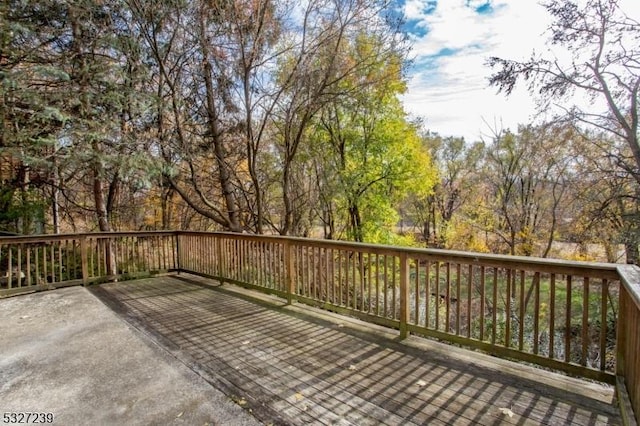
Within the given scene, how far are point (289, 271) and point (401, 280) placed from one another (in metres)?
1.74

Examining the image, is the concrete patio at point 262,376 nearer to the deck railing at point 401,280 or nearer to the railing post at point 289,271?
the deck railing at point 401,280

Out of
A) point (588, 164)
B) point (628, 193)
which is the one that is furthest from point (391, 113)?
point (628, 193)

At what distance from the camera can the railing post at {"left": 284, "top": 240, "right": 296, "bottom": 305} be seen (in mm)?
4615

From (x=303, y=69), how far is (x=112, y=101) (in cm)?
399

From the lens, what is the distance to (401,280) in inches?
135

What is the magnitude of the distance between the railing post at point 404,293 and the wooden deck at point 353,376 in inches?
5.1

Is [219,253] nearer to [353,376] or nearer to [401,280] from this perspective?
[401,280]

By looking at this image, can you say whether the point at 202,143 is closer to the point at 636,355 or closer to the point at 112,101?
the point at 112,101

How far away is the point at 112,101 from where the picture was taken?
6434 mm

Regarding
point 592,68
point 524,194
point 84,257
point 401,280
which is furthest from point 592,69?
point 84,257

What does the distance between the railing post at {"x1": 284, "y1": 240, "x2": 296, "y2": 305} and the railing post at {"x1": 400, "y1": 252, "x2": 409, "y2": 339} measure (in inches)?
67.3

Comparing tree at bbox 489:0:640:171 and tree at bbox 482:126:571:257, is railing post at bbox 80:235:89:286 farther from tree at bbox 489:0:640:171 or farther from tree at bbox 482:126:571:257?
tree at bbox 482:126:571:257

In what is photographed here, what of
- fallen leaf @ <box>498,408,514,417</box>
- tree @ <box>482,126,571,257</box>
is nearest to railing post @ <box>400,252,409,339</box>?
fallen leaf @ <box>498,408,514,417</box>

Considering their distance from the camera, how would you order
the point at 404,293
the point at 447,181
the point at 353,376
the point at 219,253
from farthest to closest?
the point at 447,181
the point at 219,253
the point at 404,293
the point at 353,376
